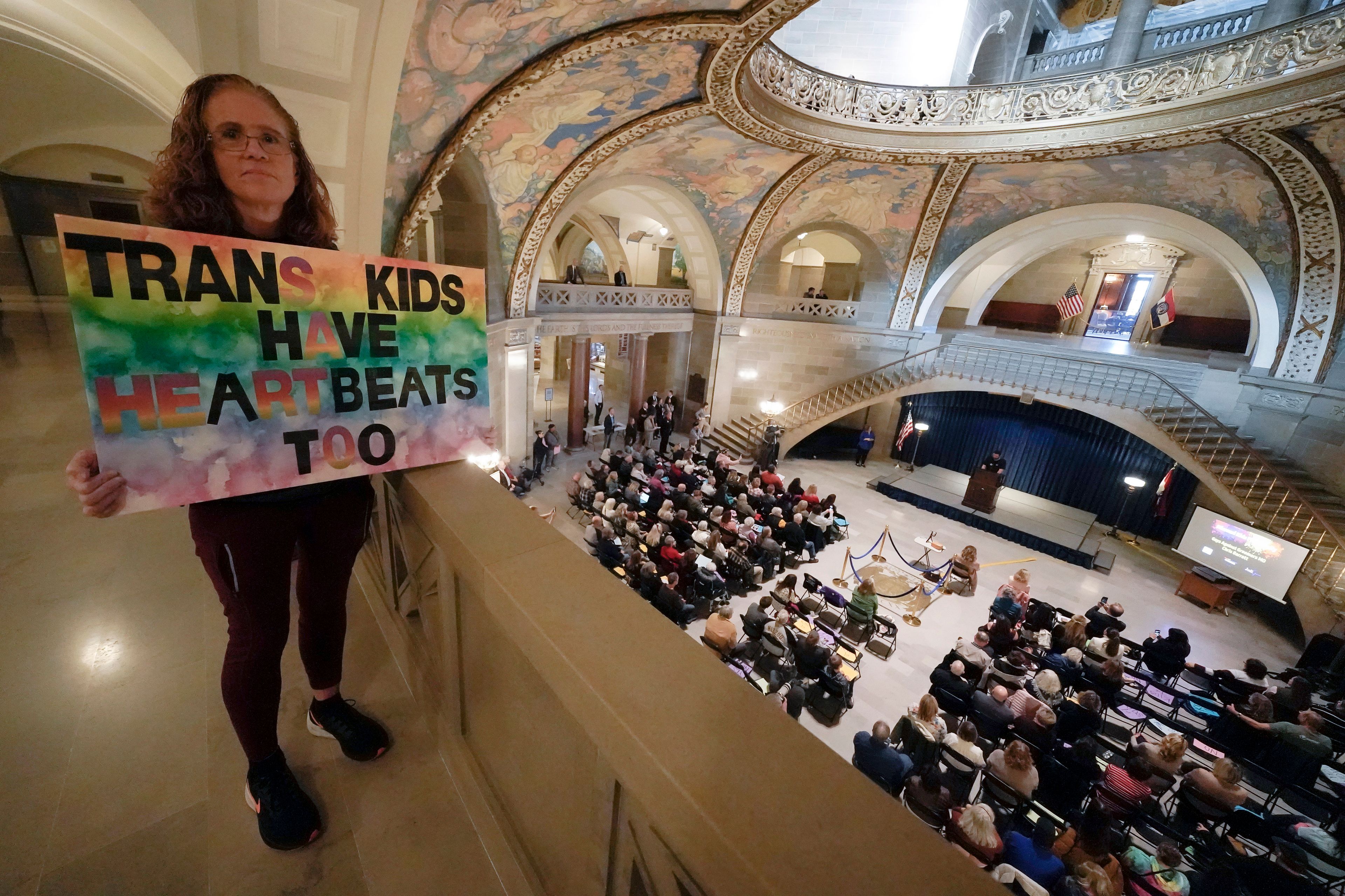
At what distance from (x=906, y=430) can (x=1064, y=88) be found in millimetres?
7947

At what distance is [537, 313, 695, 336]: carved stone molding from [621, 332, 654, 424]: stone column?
308 mm

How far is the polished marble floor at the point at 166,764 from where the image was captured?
54.3 inches

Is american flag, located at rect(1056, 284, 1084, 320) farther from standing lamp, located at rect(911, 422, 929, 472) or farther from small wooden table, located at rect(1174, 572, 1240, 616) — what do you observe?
small wooden table, located at rect(1174, 572, 1240, 616)

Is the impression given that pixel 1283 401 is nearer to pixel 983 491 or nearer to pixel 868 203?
pixel 983 491

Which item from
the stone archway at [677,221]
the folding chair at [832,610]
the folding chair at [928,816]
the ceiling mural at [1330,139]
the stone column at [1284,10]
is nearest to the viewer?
the folding chair at [928,816]

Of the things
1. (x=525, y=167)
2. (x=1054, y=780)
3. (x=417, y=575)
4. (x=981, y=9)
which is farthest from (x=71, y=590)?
(x=981, y=9)

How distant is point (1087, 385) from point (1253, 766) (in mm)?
8463

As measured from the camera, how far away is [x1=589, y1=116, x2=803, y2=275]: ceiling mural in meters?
9.48

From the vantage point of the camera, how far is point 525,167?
8.26 meters

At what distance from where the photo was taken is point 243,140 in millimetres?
1330

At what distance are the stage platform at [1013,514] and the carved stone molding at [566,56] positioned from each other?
412 inches

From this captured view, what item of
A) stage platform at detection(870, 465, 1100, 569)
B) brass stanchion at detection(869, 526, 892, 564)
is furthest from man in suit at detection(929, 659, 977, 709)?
stage platform at detection(870, 465, 1100, 569)

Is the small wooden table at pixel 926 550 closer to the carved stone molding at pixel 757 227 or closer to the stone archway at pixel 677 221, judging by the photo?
the carved stone molding at pixel 757 227

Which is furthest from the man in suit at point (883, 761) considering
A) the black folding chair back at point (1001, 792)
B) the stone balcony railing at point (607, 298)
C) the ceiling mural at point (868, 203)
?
the ceiling mural at point (868, 203)
